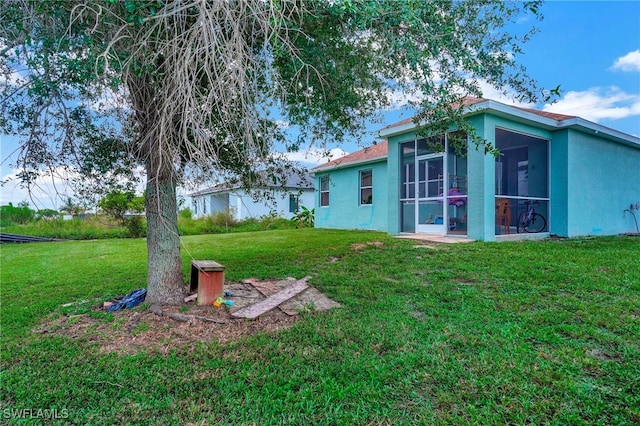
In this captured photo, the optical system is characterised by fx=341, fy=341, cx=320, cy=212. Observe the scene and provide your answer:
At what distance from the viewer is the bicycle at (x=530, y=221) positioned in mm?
9672

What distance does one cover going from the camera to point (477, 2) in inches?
155

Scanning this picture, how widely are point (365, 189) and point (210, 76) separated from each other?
10750mm

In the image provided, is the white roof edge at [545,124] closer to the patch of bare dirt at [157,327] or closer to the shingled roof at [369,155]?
the shingled roof at [369,155]

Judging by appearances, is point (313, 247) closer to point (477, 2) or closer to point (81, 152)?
point (81, 152)

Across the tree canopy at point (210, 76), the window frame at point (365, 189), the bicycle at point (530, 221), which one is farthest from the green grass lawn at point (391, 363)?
the window frame at point (365, 189)

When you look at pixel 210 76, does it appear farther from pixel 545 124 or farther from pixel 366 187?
pixel 366 187

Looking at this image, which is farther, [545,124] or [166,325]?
[545,124]

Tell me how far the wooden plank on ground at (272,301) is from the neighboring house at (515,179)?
16.0ft

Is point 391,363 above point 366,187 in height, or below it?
below

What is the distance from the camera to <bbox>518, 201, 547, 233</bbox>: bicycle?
31.7ft

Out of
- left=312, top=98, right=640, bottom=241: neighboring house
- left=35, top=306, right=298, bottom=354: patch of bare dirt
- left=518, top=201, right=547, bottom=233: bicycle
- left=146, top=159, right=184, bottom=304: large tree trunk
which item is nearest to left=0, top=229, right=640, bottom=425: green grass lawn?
left=35, top=306, right=298, bottom=354: patch of bare dirt

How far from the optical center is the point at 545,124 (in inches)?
357

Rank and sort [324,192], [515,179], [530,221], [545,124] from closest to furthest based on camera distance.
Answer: [545,124], [530,221], [515,179], [324,192]

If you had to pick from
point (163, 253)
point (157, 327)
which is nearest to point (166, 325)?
point (157, 327)
